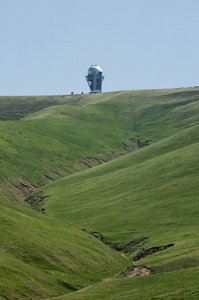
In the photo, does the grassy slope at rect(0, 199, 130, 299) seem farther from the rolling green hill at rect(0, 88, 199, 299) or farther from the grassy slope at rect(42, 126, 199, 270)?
the grassy slope at rect(42, 126, 199, 270)

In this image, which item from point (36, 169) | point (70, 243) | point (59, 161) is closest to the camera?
point (70, 243)

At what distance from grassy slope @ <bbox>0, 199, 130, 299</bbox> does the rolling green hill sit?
158 millimetres

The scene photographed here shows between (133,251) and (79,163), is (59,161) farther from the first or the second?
(133,251)

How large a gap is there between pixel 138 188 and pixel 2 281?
2443 inches

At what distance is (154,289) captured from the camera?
189 feet

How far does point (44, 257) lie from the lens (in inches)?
2810

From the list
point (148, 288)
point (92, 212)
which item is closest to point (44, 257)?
point (148, 288)

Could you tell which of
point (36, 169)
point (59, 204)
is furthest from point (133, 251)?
point (36, 169)

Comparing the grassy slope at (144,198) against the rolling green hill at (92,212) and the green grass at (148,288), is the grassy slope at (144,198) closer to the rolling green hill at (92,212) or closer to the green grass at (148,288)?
the rolling green hill at (92,212)

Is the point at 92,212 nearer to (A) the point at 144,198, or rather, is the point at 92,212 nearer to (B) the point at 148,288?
(A) the point at 144,198

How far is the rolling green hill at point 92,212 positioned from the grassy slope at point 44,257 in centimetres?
16

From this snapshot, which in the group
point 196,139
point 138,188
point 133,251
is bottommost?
point 133,251

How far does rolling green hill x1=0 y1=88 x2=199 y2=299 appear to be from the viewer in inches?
2539

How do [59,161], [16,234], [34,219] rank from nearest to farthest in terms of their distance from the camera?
[16,234] → [34,219] → [59,161]
